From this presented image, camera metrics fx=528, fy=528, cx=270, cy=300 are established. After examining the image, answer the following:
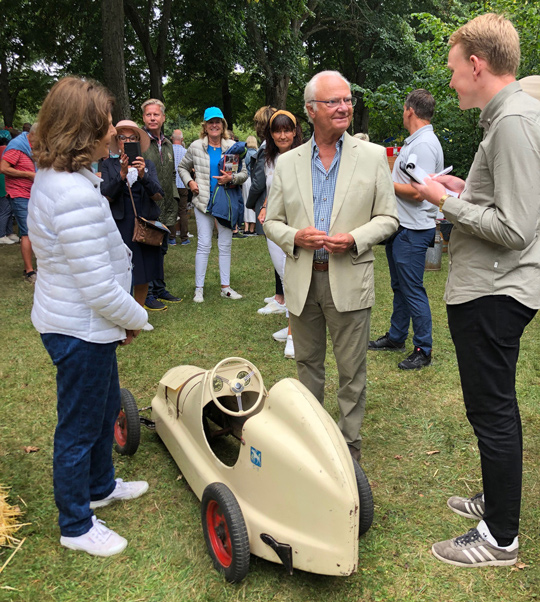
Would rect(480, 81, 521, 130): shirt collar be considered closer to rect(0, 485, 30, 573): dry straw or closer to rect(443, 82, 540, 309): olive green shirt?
rect(443, 82, 540, 309): olive green shirt

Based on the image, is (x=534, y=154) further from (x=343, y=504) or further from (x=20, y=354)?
(x=20, y=354)

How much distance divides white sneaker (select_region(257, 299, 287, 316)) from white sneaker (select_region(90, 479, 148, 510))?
341 centimetres

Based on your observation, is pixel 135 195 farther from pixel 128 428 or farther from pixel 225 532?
pixel 225 532

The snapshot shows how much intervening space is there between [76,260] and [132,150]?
Result: 3.16 m


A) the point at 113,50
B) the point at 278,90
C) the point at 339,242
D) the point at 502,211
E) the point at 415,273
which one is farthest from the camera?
the point at 278,90

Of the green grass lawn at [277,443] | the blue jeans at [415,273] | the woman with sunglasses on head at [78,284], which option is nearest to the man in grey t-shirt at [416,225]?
the blue jeans at [415,273]

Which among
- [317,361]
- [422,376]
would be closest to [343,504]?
[317,361]

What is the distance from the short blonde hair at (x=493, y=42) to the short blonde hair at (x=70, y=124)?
1.50m

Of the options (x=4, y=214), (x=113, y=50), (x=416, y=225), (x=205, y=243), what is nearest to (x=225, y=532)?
(x=416, y=225)

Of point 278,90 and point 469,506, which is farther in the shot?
point 278,90

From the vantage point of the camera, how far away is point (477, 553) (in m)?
2.45

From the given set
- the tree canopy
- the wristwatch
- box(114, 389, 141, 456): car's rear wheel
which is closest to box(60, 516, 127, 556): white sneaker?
box(114, 389, 141, 456): car's rear wheel

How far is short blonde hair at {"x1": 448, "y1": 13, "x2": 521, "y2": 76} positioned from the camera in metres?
2.06

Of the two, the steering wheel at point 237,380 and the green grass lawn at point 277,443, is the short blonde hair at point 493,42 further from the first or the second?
the green grass lawn at point 277,443
